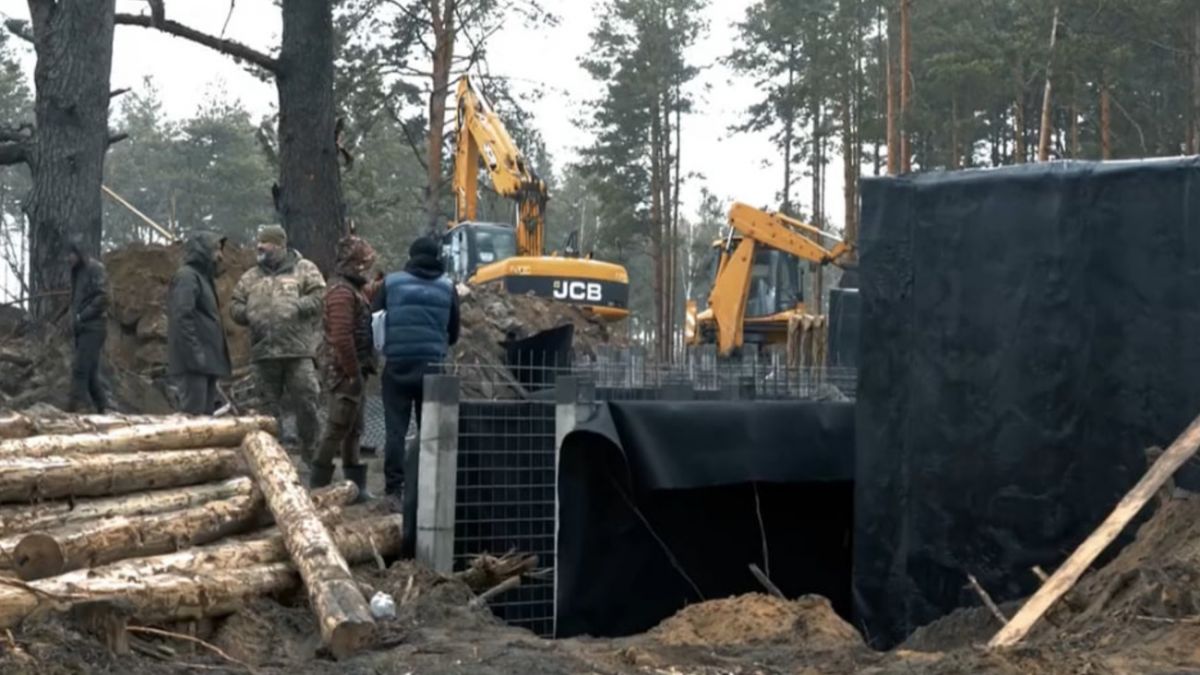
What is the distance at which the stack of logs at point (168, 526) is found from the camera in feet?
21.4

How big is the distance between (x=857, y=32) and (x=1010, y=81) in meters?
7.04

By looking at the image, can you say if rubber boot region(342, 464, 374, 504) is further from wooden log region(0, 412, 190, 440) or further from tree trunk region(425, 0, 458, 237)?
tree trunk region(425, 0, 458, 237)

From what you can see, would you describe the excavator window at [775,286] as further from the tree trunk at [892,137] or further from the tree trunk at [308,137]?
the tree trunk at [308,137]

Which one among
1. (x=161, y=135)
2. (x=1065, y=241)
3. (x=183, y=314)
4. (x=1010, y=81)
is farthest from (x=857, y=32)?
(x=161, y=135)

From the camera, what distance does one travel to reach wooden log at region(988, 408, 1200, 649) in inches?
233

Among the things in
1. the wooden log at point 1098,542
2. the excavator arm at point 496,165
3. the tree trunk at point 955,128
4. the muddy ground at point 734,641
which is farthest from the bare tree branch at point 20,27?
the tree trunk at point 955,128

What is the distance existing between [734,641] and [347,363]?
4.07 meters

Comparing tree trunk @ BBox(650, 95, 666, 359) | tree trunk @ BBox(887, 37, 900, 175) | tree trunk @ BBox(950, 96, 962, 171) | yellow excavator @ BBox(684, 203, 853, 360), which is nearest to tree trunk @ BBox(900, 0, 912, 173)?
tree trunk @ BBox(887, 37, 900, 175)

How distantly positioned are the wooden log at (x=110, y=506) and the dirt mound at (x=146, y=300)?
9516 millimetres

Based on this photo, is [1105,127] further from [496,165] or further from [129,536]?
[129,536]

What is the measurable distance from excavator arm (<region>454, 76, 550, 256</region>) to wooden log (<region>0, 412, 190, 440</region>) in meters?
17.1

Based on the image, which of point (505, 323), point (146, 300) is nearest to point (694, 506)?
point (146, 300)

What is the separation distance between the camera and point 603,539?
886 centimetres

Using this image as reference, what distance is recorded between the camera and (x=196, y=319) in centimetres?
1163
